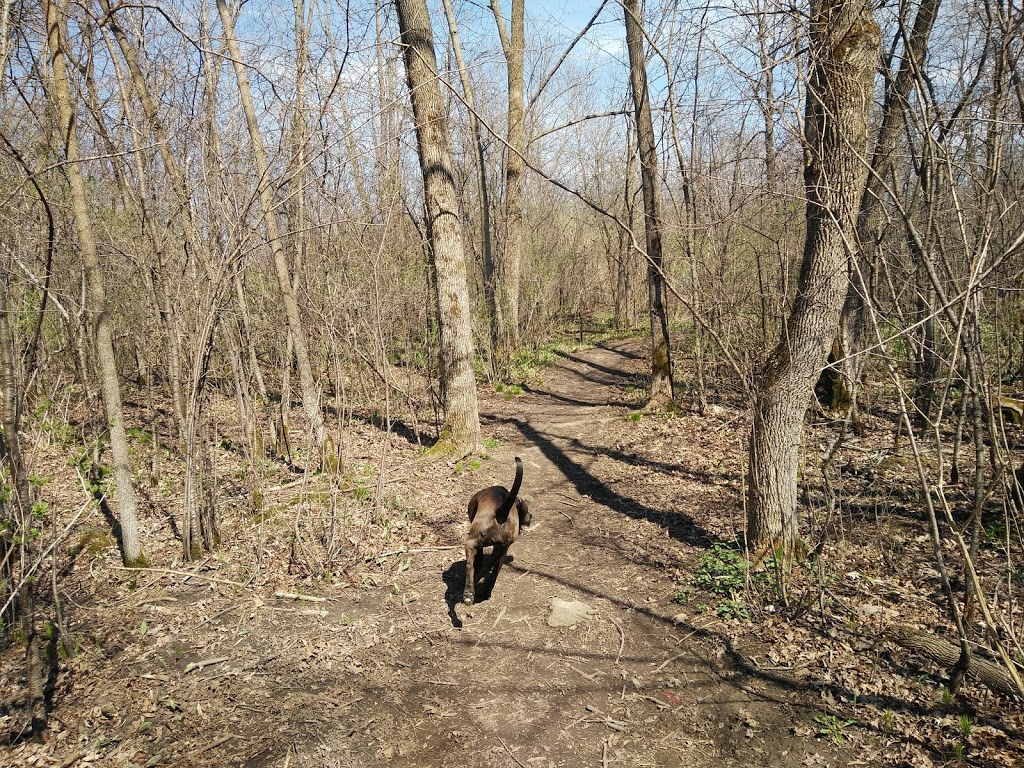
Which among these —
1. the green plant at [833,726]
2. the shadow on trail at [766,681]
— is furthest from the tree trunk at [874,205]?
the green plant at [833,726]

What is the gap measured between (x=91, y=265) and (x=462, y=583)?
392cm

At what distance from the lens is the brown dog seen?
4.46 m

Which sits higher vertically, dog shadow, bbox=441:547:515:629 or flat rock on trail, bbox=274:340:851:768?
dog shadow, bbox=441:547:515:629

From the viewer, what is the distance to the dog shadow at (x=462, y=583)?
4.70 metres

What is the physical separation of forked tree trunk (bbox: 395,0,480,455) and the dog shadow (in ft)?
9.90

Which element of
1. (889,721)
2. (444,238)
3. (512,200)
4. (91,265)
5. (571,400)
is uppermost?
(512,200)

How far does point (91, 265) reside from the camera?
14.4 ft

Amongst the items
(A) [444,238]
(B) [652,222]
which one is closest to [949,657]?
(A) [444,238]

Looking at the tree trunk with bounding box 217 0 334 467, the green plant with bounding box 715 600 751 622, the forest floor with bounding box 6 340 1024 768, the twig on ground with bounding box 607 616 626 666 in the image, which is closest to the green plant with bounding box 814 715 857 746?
the forest floor with bounding box 6 340 1024 768

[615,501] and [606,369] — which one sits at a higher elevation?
[606,369]

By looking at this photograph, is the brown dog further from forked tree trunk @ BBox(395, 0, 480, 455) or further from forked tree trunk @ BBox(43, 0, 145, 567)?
forked tree trunk @ BBox(395, 0, 480, 455)

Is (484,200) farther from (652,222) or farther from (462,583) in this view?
(462,583)

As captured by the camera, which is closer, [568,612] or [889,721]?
[889,721]

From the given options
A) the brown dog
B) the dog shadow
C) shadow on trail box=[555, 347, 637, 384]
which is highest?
shadow on trail box=[555, 347, 637, 384]
